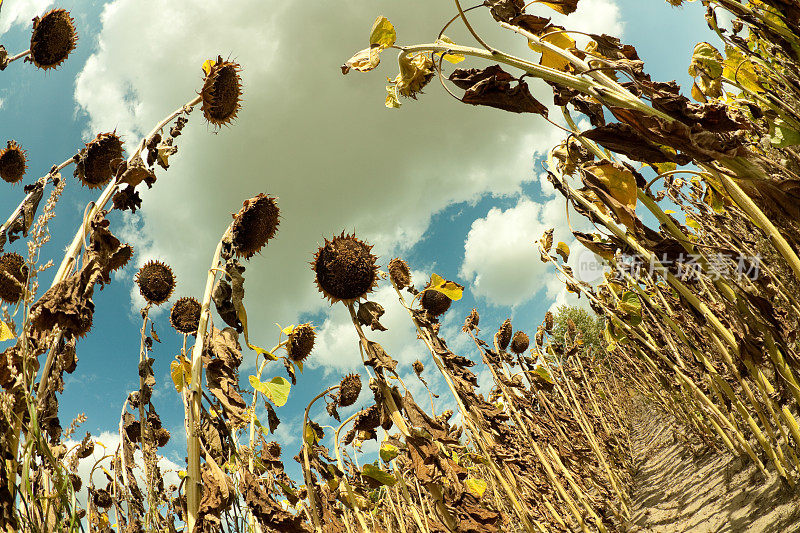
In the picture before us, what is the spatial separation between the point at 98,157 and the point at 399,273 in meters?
2.31

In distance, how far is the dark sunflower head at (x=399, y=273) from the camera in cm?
375

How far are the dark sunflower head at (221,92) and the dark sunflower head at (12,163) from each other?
1.98 m

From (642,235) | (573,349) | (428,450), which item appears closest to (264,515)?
(428,450)

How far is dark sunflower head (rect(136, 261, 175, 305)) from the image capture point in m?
3.36

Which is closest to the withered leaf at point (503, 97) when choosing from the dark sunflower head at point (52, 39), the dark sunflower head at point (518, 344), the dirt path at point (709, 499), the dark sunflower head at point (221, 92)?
the dark sunflower head at point (221, 92)

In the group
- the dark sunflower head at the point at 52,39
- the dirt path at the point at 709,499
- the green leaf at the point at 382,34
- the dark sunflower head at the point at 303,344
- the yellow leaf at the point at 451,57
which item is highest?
the dark sunflower head at the point at 52,39

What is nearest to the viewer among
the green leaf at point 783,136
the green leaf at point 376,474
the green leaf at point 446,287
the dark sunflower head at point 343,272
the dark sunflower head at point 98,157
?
the green leaf at point 783,136

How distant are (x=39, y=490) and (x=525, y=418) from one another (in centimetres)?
446

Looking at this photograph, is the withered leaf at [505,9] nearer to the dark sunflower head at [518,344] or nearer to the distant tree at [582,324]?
the dark sunflower head at [518,344]

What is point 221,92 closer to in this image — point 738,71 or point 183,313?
point 183,313

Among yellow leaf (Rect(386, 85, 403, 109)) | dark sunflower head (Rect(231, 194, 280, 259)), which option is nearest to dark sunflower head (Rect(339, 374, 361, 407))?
dark sunflower head (Rect(231, 194, 280, 259))

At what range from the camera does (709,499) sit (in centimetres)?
338

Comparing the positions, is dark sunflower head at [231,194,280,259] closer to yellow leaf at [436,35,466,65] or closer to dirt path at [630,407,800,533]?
yellow leaf at [436,35,466,65]

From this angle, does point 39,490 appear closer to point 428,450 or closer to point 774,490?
point 428,450
